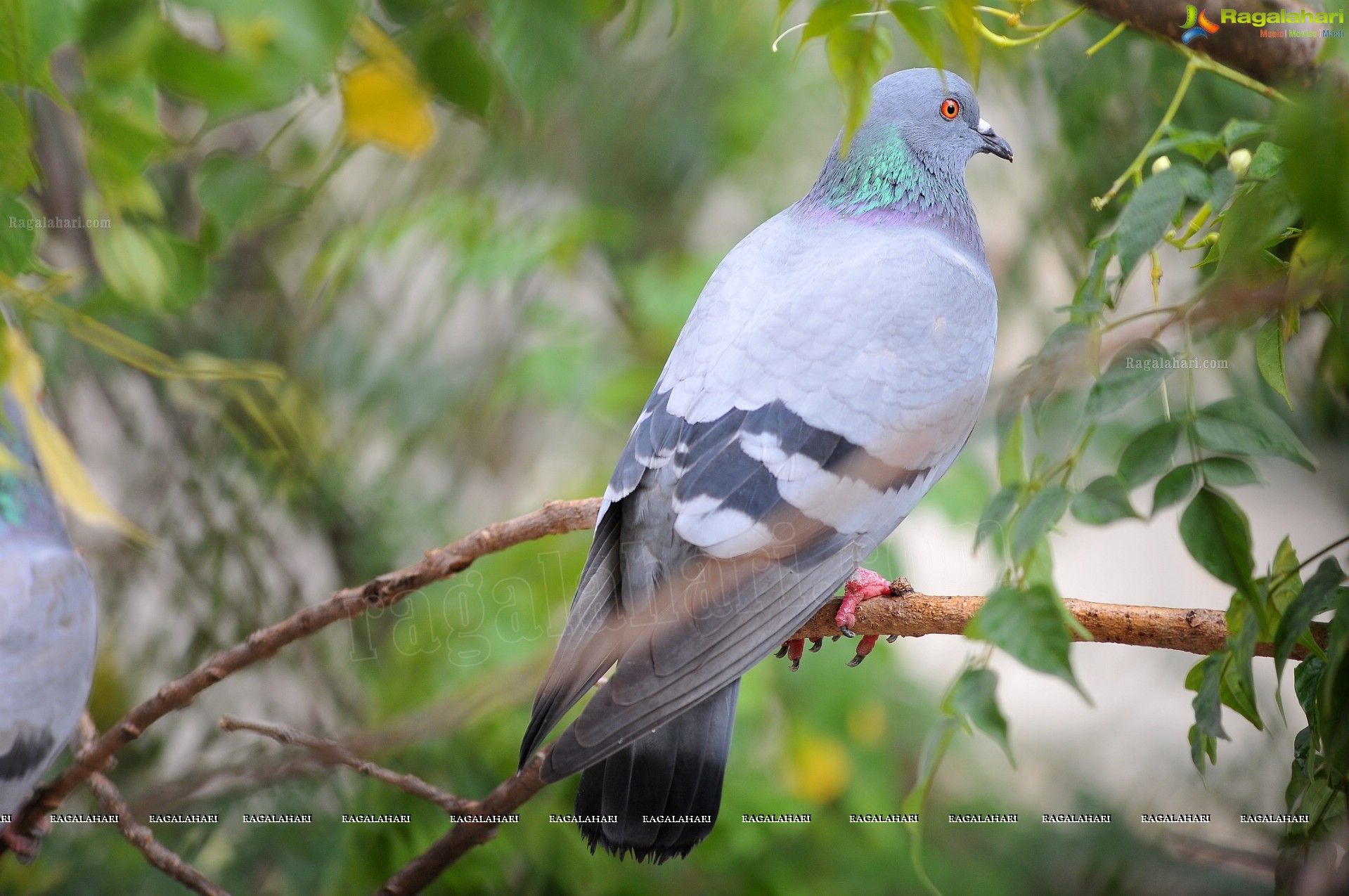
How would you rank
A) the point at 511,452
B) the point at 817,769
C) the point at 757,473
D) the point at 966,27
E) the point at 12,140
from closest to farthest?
the point at 966,27 < the point at 12,140 < the point at 757,473 < the point at 817,769 < the point at 511,452

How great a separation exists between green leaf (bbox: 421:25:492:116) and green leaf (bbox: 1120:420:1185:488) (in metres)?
0.35

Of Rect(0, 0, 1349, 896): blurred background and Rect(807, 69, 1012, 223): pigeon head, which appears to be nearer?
Rect(807, 69, 1012, 223): pigeon head

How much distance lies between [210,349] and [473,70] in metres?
1.15

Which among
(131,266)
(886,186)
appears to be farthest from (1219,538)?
(131,266)

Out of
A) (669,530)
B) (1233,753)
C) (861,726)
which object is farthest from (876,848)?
(669,530)

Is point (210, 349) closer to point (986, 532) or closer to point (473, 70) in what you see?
point (473, 70)

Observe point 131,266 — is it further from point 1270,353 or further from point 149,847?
point 1270,353

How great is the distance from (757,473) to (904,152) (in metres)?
0.29

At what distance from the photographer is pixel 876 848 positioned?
1309 millimetres

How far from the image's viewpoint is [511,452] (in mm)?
1708

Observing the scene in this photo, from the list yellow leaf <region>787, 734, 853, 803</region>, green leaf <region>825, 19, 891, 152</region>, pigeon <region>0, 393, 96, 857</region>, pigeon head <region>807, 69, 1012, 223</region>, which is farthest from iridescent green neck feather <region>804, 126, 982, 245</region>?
yellow leaf <region>787, 734, 853, 803</region>

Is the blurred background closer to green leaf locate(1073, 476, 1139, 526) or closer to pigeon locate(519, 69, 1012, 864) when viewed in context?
pigeon locate(519, 69, 1012, 864)

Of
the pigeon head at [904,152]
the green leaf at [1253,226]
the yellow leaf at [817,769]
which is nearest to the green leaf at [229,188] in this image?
the pigeon head at [904,152]

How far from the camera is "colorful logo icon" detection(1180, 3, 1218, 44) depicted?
1.66ft
